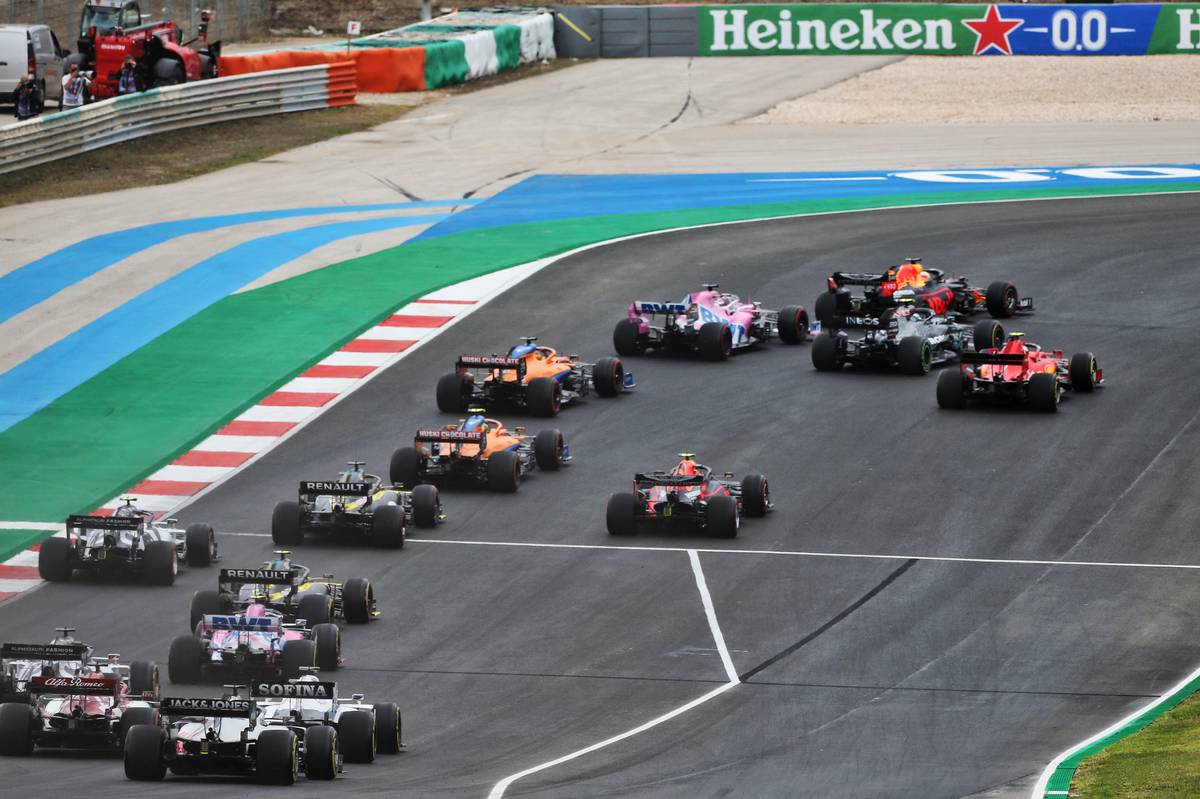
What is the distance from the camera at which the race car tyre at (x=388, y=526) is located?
2648 centimetres

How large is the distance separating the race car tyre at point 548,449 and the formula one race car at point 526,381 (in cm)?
242

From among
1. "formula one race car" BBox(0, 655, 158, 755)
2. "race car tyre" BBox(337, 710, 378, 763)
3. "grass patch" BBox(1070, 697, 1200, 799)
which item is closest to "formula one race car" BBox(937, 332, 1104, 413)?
"grass patch" BBox(1070, 697, 1200, 799)

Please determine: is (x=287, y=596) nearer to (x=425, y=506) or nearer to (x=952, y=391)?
(x=425, y=506)

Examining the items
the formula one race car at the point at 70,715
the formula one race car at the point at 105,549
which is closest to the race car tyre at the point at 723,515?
the formula one race car at the point at 105,549

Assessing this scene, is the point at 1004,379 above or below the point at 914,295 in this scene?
below

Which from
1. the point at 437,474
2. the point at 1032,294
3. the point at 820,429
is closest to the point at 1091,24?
the point at 1032,294

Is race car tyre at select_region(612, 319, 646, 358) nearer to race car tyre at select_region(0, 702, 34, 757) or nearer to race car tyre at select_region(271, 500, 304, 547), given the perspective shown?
race car tyre at select_region(271, 500, 304, 547)

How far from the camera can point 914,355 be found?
34.8 meters

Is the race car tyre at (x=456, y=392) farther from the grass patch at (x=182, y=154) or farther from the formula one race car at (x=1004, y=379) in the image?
the grass patch at (x=182, y=154)

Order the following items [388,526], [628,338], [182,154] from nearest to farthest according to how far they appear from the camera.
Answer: [388,526], [628,338], [182,154]

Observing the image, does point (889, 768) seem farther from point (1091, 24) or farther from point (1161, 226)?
point (1091, 24)

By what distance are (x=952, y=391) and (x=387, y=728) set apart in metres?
15.8

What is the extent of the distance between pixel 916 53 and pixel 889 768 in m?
54.1

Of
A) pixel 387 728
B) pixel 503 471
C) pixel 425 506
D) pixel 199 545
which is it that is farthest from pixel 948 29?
pixel 387 728
